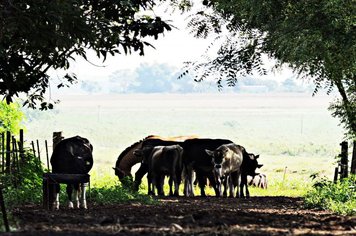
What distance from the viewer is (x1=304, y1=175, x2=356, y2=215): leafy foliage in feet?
61.9

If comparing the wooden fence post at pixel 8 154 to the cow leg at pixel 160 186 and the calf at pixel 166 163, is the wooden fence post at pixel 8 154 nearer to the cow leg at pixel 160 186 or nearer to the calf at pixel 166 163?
the calf at pixel 166 163

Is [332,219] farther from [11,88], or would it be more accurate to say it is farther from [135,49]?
[11,88]

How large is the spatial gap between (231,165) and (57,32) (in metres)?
11.0

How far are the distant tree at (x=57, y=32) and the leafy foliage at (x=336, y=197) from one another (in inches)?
199

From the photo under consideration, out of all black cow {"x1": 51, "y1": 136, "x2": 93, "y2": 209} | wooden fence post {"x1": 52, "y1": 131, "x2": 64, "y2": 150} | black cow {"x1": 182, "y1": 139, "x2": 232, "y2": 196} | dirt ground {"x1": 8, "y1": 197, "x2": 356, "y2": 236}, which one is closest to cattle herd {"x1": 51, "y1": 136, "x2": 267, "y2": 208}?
black cow {"x1": 182, "y1": 139, "x2": 232, "y2": 196}

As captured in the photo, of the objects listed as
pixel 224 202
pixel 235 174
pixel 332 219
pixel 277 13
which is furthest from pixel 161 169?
pixel 332 219

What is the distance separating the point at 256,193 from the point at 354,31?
12234 mm

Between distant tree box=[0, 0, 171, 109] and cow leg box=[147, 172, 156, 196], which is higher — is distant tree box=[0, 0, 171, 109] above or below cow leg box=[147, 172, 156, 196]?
above

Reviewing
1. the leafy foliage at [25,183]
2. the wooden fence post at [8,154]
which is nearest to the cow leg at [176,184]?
the leafy foliage at [25,183]

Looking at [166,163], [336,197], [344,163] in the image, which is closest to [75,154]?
[336,197]

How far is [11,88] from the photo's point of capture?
1872cm

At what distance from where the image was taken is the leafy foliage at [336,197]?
743 inches

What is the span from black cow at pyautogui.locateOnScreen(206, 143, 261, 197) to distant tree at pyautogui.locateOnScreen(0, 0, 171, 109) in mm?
7495

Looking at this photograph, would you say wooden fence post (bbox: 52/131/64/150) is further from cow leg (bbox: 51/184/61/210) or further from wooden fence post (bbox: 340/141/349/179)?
cow leg (bbox: 51/184/61/210)
